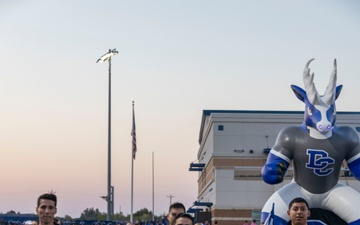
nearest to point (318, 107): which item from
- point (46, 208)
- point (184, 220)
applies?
point (184, 220)

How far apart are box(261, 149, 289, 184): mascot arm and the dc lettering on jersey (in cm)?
36

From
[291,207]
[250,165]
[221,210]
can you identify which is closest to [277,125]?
[250,165]

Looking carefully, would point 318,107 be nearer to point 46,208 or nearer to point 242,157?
point 46,208

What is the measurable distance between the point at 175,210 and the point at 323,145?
301 centimetres

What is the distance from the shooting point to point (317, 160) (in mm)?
11227

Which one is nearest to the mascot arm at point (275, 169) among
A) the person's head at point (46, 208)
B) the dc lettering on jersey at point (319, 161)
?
the dc lettering on jersey at point (319, 161)

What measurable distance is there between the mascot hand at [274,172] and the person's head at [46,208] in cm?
475

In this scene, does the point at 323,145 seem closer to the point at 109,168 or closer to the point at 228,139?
the point at 109,168

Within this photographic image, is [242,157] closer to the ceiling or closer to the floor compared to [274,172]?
closer to the ceiling

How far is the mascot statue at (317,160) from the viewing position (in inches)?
443

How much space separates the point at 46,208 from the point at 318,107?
543 centimetres

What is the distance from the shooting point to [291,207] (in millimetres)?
8484

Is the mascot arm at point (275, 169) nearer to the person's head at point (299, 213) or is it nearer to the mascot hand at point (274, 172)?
the mascot hand at point (274, 172)

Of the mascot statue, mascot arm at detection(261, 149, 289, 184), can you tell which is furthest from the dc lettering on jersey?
mascot arm at detection(261, 149, 289, 184)
